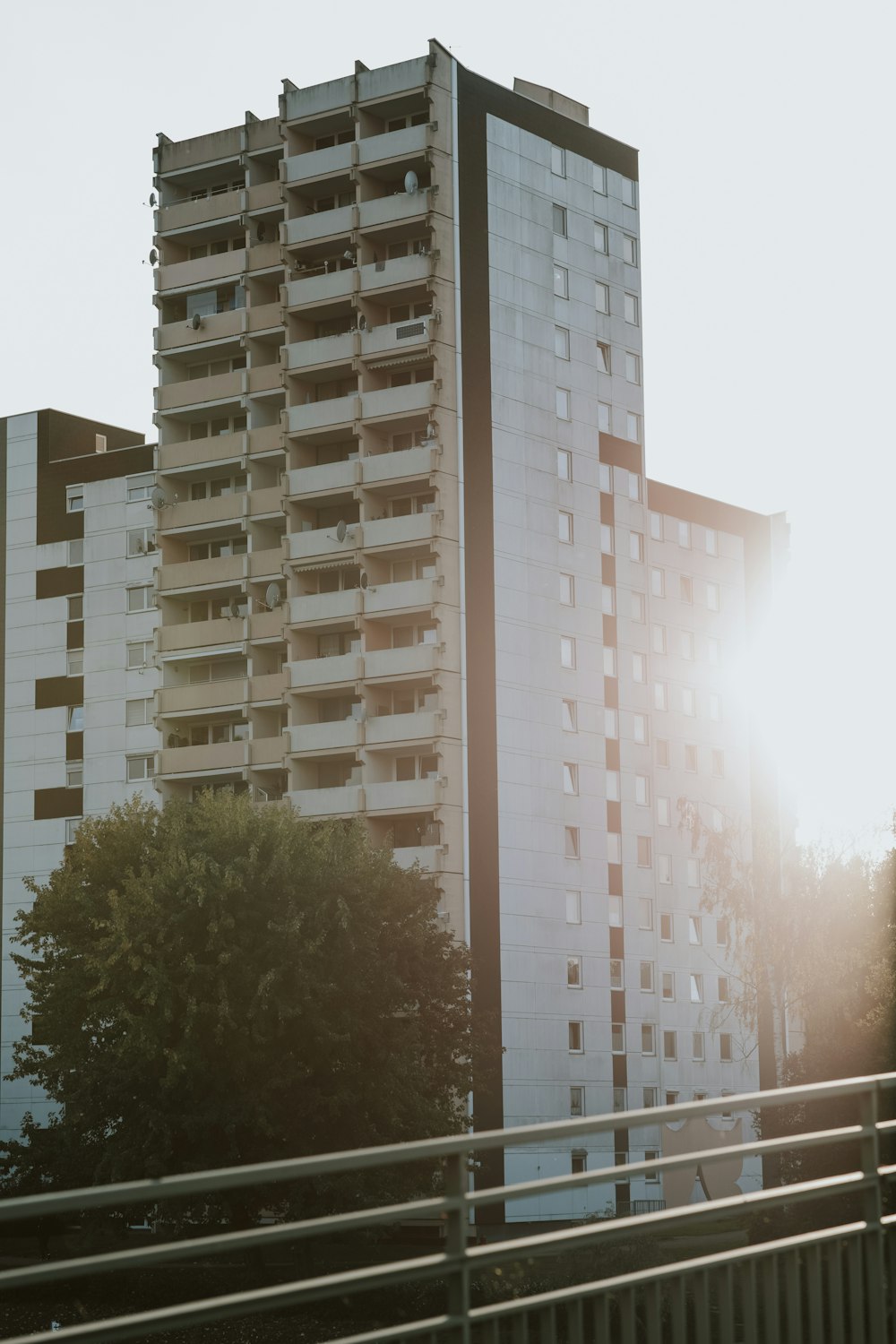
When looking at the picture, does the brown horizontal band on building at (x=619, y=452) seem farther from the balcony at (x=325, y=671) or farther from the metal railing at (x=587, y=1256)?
the metal railing at (x=587, y=1256)

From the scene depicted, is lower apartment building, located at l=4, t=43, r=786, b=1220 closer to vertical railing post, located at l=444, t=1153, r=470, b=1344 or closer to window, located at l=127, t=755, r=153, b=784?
window, located at l=127, t=755, r=153, b=784

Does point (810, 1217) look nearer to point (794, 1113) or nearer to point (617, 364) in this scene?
point (794, 1113)

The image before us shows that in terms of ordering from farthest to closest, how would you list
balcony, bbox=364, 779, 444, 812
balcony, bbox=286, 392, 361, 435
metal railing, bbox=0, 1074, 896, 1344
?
balcony, bbox=286, 392, 361, 435, balcony, bbox=364, 779, 444, 812, metal railing, bbox=0, 1074, 896, 1344

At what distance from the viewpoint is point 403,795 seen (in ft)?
211

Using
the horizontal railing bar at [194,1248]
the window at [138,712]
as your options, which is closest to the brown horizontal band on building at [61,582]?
the window at [138,712]

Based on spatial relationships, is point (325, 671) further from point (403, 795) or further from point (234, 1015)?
point (234, 1015)

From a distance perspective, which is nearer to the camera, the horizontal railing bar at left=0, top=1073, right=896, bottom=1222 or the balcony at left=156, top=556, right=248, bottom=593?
the horizontal railing bar at left=0, top=1073, right=896, bottom=1222

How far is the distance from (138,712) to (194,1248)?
242ft

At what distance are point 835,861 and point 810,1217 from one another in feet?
159

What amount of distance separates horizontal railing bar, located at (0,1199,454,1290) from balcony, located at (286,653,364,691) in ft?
199

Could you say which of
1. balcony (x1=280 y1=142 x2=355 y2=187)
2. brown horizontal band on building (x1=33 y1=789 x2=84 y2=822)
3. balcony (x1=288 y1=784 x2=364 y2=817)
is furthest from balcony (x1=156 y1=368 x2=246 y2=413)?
balcony (x1=288 y1=784 x2=364 y2=817)

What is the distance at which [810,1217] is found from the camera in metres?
10.1

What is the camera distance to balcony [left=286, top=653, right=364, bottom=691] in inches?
2608

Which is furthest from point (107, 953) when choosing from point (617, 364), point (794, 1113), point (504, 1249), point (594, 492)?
point (504, 1249)
